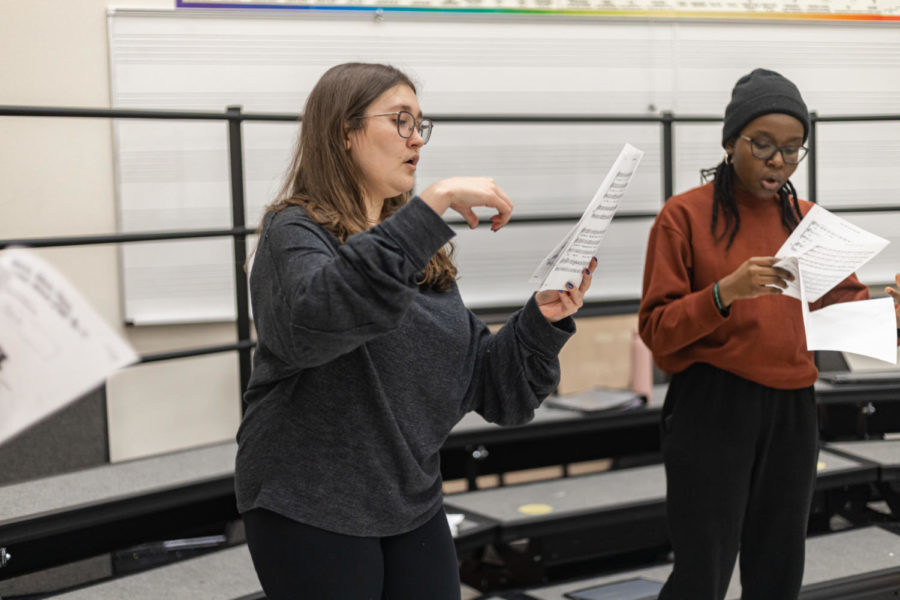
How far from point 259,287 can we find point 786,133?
42.4 inches

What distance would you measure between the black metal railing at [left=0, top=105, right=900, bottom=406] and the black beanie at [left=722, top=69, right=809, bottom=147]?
1.15 meters

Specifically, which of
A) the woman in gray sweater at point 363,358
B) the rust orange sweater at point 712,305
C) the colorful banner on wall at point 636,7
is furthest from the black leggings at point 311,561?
the colorful banner on wall at point 636,7

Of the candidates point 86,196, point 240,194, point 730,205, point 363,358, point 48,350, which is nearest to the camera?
point 48,350

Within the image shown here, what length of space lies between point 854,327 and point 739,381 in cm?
22

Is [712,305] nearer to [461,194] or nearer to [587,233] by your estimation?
[587,233]

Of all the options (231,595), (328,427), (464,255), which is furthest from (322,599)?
(464,255)

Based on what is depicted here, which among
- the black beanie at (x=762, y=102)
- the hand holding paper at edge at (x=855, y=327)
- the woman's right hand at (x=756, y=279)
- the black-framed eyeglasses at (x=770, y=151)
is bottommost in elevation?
the hand holding paper at edge at (x=855, y=327)

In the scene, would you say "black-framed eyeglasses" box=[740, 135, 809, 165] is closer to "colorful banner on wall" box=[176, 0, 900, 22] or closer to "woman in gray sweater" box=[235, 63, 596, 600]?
"woman in gray sweater" box=[235, 63, 596, 600]

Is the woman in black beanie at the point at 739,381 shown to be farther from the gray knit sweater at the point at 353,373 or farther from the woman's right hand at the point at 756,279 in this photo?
the gray knit sweater at the point at 353,373

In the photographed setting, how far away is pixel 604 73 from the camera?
3.41m

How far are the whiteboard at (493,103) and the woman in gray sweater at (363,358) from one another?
5.99ft

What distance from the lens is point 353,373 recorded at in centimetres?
115

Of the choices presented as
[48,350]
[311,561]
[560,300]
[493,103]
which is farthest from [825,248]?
[493,103]

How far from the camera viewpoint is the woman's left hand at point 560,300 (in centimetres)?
128
